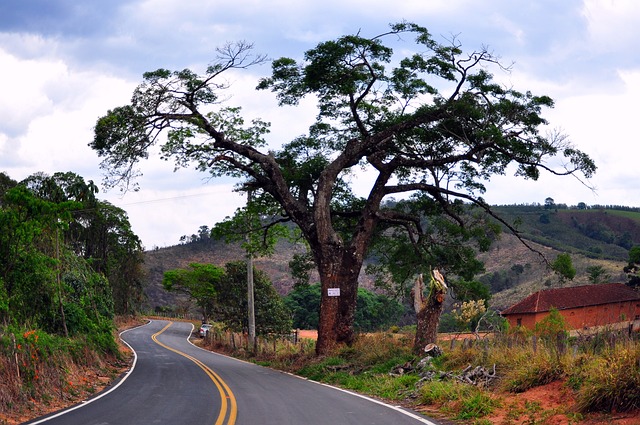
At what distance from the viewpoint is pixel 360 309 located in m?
73.7

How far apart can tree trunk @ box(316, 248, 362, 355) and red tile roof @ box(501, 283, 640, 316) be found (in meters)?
25.6

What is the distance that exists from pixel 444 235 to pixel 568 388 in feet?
52.4

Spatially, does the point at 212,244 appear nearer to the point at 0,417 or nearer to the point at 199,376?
the point at 199,376

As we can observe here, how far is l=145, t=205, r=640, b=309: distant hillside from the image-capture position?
276 ft

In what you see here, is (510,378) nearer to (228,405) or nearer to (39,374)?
(228,405)

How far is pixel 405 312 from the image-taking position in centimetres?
8438

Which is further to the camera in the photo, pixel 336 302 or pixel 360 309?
pixel 360 309

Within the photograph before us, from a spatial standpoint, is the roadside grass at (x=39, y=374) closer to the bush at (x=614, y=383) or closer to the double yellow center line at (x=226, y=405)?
the double yellow center line at (x=226, y=405)

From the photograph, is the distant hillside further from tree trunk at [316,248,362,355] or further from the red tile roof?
tree trunk at [316,248,362,355]

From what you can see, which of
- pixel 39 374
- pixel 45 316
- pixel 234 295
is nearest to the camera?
pixel 39 374

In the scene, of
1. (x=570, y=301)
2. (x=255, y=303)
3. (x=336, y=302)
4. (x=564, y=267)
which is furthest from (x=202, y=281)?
(x=564, y=267)

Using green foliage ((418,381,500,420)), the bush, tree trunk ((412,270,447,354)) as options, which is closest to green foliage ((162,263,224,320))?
tree trunk ((412,270,447,354))

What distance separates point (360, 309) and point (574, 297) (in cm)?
2879

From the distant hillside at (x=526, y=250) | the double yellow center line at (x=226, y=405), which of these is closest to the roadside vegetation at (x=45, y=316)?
the double yellow center line at (x=226, y=405)
